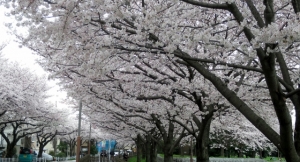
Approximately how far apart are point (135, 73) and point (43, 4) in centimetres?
458

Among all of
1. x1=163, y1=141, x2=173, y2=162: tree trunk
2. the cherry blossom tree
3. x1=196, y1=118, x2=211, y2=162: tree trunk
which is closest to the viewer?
the cherry blossom tree

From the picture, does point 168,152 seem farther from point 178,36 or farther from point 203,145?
point 178,36

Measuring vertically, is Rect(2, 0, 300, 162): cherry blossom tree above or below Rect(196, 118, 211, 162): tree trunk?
above

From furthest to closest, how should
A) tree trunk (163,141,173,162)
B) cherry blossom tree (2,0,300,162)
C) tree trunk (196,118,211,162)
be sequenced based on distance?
tree trunk (163,141,173,162), tree trunk (196,118,211,162), cherry blossom tree (2,0,300,162)

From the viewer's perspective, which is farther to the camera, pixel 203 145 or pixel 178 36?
pixel 203 145

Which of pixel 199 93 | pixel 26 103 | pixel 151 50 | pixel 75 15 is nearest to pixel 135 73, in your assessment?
pixel 199 93

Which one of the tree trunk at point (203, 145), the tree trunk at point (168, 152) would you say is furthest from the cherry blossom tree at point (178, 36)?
the tree trunk at point (168, 152)

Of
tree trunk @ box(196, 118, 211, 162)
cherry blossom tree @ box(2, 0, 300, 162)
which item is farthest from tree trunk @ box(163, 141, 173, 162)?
cherry blossom tree @ box(2, 0, 300, 162)

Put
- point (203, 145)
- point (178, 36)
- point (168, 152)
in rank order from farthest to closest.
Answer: point (168, 152)
point (203, 145)
point (178, 36)

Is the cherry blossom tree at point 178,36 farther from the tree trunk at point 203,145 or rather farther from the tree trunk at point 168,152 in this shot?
the tree trunk at point 168,152

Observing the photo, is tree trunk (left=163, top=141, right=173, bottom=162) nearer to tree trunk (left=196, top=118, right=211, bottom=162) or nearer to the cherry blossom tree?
tree trunk (left=196, top=118, right=211, bottom=162)

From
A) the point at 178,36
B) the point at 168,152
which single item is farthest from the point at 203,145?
the point at 178,36

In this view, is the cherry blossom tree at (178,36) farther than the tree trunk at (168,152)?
No

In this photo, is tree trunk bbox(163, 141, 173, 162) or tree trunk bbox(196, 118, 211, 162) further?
tree trunk bbox(163, 141, 173, 162)
